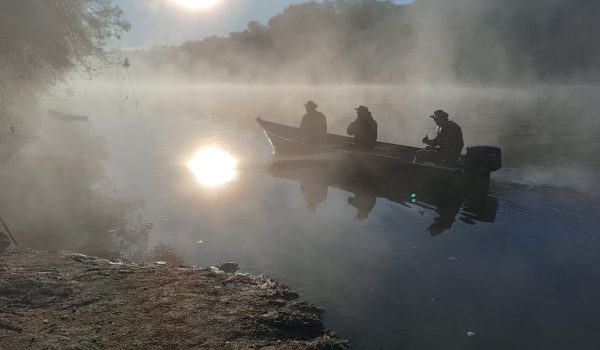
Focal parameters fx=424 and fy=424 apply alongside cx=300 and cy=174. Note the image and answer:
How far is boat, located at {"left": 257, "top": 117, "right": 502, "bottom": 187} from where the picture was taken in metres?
15.2

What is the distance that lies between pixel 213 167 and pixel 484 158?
13185 mm

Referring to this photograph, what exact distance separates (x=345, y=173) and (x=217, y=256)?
9.72 m

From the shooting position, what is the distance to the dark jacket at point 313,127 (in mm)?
22641

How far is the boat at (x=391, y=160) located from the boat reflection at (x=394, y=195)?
0.32 meters

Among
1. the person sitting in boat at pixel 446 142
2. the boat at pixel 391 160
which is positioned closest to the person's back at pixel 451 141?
the person sitting in boat at pixel 446 142

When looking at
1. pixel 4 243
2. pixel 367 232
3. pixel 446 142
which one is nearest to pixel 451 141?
pixel 446 142

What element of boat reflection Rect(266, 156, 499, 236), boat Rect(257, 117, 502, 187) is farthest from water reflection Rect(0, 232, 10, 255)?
boat Rect(257, 117, 502, 187)

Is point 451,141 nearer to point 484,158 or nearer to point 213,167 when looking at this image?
point 484,158

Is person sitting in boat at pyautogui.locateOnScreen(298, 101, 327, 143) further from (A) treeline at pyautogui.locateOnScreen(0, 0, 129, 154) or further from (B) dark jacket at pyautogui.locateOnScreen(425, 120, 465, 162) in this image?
(A) treeline at pyautogui.locateOnScreen(0, 0, 129, 154)

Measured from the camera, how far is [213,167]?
2220 centimetres

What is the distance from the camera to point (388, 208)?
15164 mm

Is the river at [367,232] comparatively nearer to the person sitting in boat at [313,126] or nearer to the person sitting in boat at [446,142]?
the person sitting in boat at [446,142]

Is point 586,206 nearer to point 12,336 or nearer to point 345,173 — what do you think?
point 345,173

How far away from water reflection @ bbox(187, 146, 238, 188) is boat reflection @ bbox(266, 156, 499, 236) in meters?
2.29
